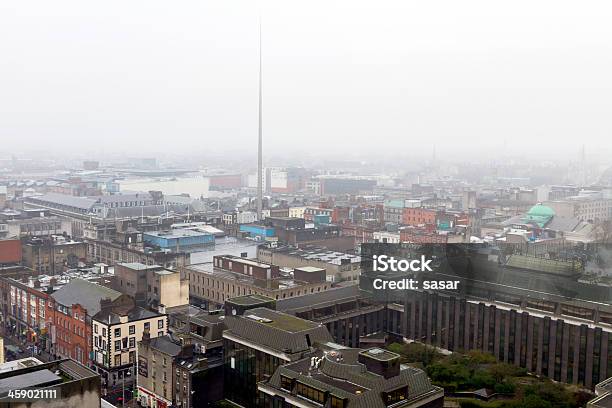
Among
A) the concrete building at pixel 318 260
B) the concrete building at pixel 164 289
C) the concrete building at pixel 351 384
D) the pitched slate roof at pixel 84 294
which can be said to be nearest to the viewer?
the concrete building at pixel 351 384

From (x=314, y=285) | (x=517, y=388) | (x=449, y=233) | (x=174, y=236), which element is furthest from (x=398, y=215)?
(x=517, y=388)

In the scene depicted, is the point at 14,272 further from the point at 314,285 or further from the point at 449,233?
the point at 449,233

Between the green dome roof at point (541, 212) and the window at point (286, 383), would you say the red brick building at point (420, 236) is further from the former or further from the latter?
the window at point (286, 383)

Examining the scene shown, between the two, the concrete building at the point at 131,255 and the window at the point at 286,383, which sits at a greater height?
the window at the point at 286,383

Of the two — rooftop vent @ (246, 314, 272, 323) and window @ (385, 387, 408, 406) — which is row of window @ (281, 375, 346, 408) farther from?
rooftop vent @ (246, 314, 272, 323)

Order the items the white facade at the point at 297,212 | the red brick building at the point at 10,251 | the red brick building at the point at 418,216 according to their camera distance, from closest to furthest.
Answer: the red brick building at the point at 10,251, the red brick building at the point at 418,216, the white facade at the point at 297,212

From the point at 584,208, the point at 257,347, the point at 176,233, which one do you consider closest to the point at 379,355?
the point at 257,347

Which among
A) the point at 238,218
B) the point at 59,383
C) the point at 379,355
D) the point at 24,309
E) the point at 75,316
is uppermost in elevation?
the point at 59,383

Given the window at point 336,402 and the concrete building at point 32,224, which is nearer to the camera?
the window at point 336,402

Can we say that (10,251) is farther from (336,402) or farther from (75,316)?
(336,402)

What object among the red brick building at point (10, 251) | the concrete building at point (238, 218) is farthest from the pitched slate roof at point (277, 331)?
the concrete building at point (238, 218)

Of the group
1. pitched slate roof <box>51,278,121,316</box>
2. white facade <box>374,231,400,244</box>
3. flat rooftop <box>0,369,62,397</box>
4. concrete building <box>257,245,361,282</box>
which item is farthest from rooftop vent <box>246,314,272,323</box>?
white facade <box>374,231,400,244</box>
